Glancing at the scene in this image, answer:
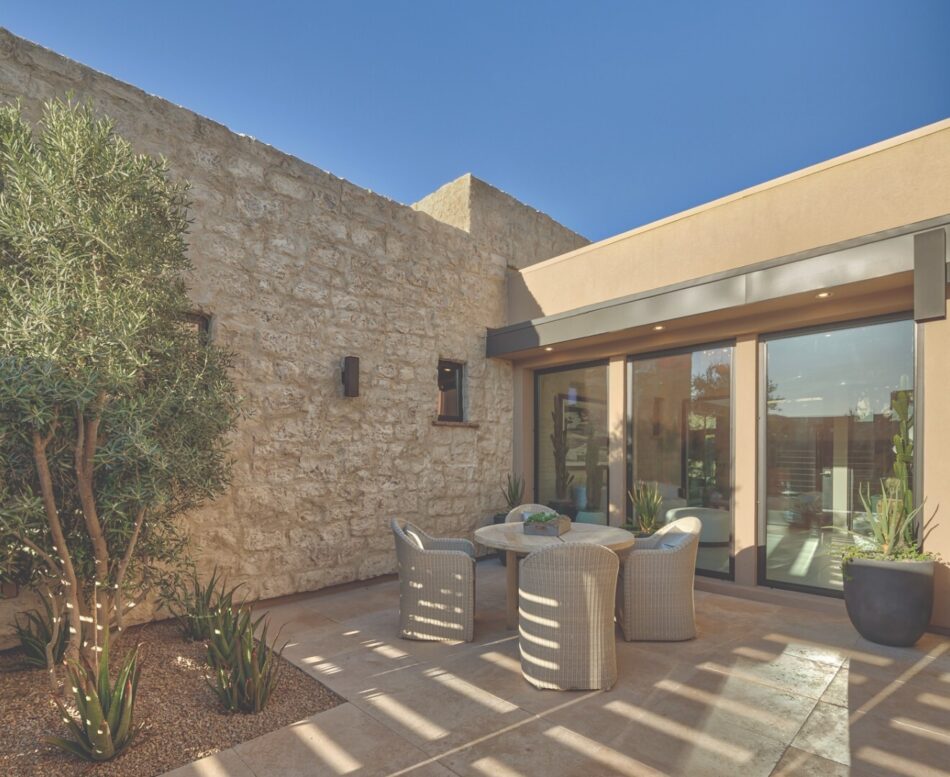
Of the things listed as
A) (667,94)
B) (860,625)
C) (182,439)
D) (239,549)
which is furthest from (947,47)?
(239,549)

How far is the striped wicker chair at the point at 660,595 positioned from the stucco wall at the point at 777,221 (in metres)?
2.86

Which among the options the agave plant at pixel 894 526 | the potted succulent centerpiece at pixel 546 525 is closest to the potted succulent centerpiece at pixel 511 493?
the potted succulent centerpiece at pixel 546 525

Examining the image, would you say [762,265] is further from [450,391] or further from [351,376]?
[351,376]

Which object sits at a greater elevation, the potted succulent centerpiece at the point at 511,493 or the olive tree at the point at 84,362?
the olive tree at the point at 84,362

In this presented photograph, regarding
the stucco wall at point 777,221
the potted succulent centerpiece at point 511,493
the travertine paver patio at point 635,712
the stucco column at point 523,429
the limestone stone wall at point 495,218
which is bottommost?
the travertine paver patio at point 635,712

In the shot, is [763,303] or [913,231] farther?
[763,303]

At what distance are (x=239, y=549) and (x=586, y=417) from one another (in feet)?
13.4

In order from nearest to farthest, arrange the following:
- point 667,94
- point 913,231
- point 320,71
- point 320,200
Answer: point 913,231 → point 320,200 → point 320,71 → point 667,94

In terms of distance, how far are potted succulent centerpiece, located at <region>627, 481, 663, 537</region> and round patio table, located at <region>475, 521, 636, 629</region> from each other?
114 cm

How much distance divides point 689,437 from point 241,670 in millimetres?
4500

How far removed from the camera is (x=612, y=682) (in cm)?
292

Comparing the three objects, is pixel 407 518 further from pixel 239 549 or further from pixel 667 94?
pixel 667 94

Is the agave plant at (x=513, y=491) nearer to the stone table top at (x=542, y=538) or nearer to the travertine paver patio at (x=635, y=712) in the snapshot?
the stone table top at (x=542, y=538)

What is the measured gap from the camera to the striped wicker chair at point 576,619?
2.89m
